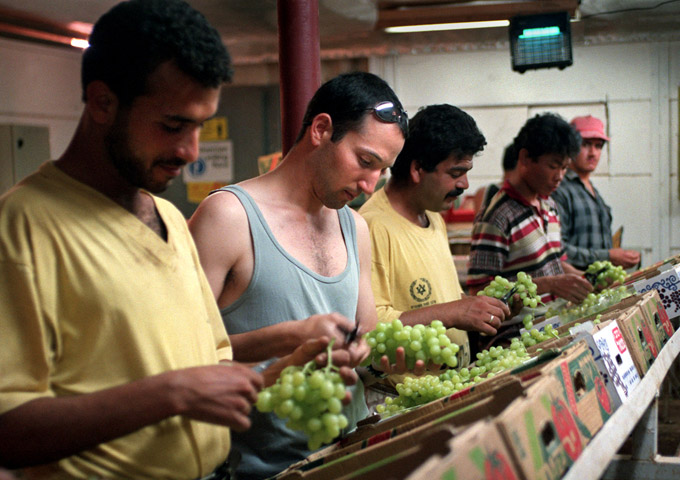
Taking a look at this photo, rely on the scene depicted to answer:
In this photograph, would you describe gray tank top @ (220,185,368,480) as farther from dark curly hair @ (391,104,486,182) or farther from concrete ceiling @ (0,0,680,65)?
concrete ceiling @ (0,0,680,65)

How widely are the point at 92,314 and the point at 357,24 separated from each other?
628 centimetres

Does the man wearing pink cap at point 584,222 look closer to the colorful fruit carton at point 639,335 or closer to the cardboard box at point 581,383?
the colorful fruit carton at point 639,335

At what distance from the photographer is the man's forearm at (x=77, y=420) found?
1.04m

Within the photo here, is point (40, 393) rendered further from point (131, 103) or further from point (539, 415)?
point (539, 415)

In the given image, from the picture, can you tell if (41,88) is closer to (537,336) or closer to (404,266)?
(404,266)

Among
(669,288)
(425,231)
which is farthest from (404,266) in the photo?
(669,288)

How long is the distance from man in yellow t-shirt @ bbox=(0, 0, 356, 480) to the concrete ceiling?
5.25m

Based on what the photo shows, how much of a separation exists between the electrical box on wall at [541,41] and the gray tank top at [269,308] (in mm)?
4418

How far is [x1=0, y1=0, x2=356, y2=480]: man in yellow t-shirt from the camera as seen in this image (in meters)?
1.07

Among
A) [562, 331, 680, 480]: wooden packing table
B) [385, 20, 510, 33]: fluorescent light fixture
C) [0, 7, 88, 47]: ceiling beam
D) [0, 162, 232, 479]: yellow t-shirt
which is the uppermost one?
[0, 7, 88, 47]: ceiling beam

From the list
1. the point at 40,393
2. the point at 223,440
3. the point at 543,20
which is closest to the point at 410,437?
the point at 223,440

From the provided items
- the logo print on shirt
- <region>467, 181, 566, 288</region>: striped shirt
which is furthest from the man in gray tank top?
<region>467, 181, 566, 288</region>: striped shirt

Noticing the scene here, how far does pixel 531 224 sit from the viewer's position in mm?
3316

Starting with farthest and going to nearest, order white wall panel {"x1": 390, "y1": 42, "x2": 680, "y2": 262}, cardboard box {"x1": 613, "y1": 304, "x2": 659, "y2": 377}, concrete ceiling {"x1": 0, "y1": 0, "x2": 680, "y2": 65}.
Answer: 1. white wall panel {"x1": 390, "y1": 42, "x2": 680, "y2": 262}
2. concrete ceiling {"x1": 0, "y1": 0, "x2": 680, "y2": 65}
3. cardboard box {"x1": 613, "y1": 304, "x2": 659, "y2": 377}
